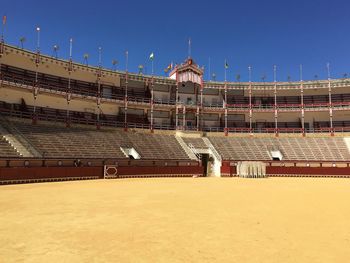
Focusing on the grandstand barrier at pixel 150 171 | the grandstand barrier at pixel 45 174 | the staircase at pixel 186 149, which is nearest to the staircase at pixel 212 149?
the staircase at pixel 186 149

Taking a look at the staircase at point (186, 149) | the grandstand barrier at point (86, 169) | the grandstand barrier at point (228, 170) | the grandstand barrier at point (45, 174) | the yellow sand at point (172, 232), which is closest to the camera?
the yellow sand at point (172, 232)

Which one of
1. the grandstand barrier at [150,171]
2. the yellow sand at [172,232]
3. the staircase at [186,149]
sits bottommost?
the yellow sand at [172,232]

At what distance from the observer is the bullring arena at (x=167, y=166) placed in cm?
756

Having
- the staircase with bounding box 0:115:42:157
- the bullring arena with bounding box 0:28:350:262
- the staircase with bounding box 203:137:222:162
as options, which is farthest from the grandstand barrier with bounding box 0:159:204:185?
the staircase with bounding box 203:137:222:162

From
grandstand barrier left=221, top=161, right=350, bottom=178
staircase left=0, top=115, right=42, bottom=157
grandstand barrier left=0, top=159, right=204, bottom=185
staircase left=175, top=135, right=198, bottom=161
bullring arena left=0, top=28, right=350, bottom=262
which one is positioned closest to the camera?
bullring arena left=0, top=28, right=350, bottom=262

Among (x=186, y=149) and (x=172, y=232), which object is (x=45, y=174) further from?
(x=172, y=232)

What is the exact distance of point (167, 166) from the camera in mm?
35094

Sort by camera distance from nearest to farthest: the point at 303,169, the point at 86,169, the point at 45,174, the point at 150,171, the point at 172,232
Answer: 1. the point at 172,232
2. the point at 45,174
3. the point at 86,169
4. the point at 150,171
5. the point at 303,169

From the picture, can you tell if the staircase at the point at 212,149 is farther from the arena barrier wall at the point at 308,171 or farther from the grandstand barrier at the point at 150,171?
the arena barrier wall at the point at 308,171

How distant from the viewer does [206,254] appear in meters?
6.66

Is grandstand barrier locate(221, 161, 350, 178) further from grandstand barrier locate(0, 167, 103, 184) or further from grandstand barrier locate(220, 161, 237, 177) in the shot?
grandstand barrier locate(0, 167, 103, 184)

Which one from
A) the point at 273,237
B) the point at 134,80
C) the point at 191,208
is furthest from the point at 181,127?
the point at 273,237

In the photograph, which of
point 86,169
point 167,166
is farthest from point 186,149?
point 86,169

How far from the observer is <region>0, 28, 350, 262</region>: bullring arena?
756 centimetres
